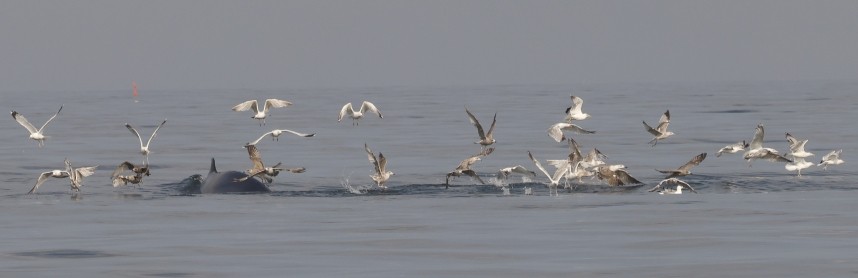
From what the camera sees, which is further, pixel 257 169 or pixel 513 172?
pixel 513 172

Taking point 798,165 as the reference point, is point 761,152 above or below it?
above

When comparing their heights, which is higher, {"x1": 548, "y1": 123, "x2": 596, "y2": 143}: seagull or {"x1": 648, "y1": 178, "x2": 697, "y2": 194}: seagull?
{"x1": 548, "y1": 123, "x2": 596, "y2": 143}: seagull

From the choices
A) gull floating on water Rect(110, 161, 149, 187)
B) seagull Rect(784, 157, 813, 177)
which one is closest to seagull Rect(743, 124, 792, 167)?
seagull Rect(784, 157, 813, 177)

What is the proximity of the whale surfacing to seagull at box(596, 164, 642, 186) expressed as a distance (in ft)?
20.6

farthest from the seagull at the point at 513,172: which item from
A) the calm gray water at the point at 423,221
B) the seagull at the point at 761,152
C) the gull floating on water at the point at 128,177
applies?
the gull floating on water at the point at 128,177

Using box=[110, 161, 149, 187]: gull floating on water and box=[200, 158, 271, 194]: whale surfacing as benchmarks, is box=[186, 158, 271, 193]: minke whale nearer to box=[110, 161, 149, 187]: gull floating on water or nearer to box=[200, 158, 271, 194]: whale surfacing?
box=[200, 158, 271, 194]: whale surfacing

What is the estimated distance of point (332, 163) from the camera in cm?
4106

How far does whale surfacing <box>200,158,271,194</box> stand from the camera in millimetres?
30500

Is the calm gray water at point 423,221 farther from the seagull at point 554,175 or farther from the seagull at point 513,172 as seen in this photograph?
the seagull at point 513,172

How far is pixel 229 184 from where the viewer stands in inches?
1203

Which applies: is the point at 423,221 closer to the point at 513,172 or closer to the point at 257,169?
the point at 257,169

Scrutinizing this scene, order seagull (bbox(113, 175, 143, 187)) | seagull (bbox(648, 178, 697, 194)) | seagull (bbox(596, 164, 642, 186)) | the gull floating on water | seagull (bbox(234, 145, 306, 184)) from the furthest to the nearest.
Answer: seagull (bbox(113, 175, 143, 187)) < seagull (bbox(234, 145, 306, 184)) < the gull floating on water < seagull (bbox(596, 164, 642, 186)) < seagull (bbox(648, 178, 697, 194))

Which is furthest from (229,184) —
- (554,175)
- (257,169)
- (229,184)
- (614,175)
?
(614,175)

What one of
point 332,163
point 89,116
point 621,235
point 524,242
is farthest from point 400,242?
point 89,116
